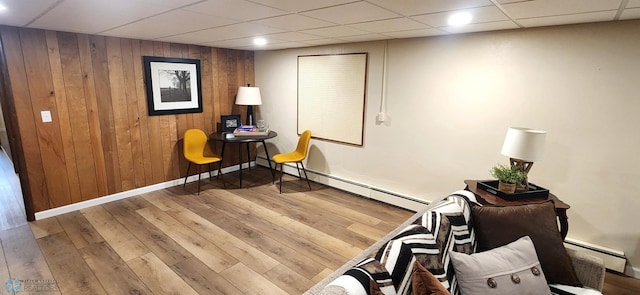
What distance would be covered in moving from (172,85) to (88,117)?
1029 millimetres

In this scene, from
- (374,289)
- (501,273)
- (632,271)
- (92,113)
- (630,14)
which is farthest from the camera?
(92,113)

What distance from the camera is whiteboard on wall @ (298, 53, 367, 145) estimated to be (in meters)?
3.89

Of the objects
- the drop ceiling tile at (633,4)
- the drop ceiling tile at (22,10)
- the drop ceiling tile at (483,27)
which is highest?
the drop ceiling tile at (483,27)

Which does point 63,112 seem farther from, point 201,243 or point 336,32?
point 336,32

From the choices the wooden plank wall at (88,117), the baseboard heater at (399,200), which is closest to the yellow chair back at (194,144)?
the wooden plank wall at (88,117)

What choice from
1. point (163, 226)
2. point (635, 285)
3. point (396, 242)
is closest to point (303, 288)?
point (396, 242)

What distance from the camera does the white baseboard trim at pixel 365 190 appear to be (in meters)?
3.60

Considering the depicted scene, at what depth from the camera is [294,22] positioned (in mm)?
2502

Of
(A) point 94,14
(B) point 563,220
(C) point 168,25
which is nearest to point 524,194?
(B) point 563,220

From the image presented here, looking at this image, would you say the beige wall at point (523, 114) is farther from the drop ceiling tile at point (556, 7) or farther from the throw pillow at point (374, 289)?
the throw pillow at point (374, 289)

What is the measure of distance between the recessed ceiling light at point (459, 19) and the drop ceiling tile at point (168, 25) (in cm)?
167

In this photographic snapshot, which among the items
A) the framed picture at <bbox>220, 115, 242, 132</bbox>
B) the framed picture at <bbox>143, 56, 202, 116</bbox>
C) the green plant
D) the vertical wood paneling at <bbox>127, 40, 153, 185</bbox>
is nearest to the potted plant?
the green plant

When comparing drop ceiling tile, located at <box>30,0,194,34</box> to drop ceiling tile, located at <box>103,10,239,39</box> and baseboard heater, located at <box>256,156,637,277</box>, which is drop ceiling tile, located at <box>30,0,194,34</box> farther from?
baseboard heater, located at <box>256,156,637,277</box>

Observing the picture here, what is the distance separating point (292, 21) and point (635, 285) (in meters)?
3.32
